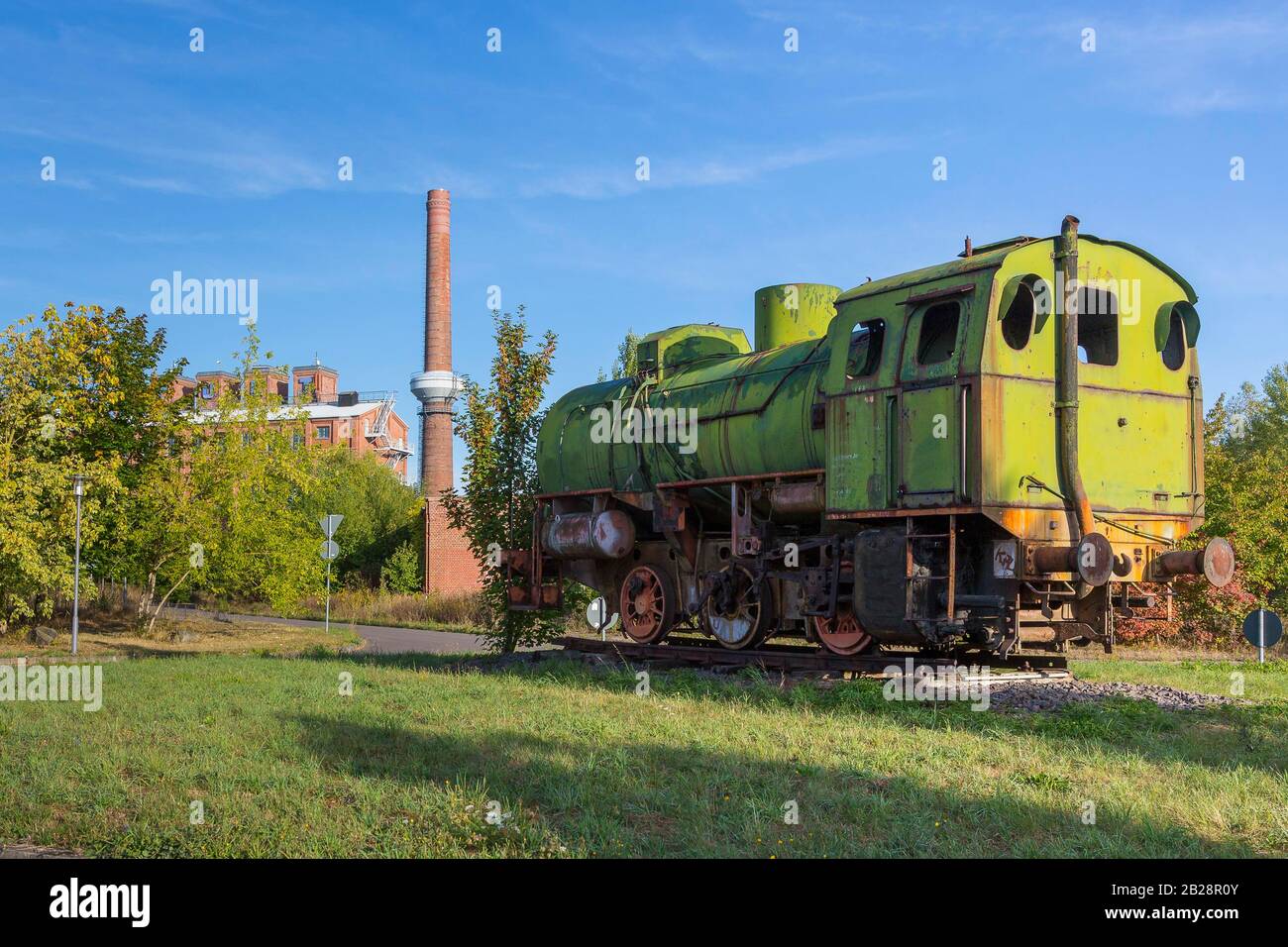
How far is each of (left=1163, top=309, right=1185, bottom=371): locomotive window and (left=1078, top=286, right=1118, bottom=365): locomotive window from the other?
0.72 m

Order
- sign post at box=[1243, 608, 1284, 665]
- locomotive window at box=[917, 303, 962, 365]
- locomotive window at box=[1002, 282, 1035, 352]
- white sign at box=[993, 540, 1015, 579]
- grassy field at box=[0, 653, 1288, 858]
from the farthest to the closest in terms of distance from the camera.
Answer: sign post at box=[1243, 608, 1284, 665], locomotive window at box=[917, 303, 962, 365], locomotive window at box=[1002, 282, 1035, 352], white sign at box=[993, 540, 1015, 579], grassy field at box=[0, 653, 1288, 858]

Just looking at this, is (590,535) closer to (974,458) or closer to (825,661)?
(825,661)

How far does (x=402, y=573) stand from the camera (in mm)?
44344

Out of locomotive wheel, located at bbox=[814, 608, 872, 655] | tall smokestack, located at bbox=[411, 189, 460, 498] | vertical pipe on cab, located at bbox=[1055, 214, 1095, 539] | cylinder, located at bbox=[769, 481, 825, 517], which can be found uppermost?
tall smokestack, located at bbox=[411, 189, 460, 498]

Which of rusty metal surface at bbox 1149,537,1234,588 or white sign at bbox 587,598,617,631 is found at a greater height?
rusty metal surface at bbox 1149,537,1234,588

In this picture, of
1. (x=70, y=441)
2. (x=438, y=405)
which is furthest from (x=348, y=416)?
(x=70, y=441)

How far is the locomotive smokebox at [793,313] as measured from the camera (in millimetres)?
15516

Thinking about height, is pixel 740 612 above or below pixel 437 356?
below

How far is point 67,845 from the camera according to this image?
262 inches

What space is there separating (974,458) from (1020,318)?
1724 mm

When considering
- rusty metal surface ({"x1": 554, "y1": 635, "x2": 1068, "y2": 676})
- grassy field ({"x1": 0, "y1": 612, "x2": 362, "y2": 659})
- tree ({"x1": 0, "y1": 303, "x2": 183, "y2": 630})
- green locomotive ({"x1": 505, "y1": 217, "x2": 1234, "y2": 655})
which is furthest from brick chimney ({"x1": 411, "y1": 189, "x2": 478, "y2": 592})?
green locomotive ({"x1": 505, "y1": 217, "x2": 1234, "y2": 655})

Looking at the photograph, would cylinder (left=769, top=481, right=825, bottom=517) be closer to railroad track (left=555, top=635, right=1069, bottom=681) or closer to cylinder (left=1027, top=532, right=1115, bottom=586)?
railroad track (left=555, top=635, right=1069, bottom=681)

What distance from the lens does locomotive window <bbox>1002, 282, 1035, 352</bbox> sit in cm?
1130

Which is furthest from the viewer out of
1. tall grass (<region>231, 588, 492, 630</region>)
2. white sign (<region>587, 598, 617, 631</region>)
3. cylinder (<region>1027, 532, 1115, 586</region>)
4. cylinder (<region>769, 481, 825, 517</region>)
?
tall grass (<region>231, 588, 492, 630</region>)
